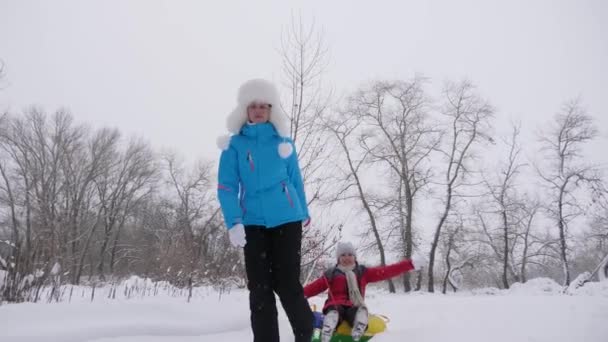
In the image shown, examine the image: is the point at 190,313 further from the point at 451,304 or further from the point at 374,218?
the point at 374,218

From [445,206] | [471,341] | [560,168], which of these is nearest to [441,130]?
[445,206]

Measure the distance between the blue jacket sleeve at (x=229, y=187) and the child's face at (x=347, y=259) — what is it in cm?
169

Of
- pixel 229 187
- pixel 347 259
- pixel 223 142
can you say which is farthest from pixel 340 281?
pixel 223 142

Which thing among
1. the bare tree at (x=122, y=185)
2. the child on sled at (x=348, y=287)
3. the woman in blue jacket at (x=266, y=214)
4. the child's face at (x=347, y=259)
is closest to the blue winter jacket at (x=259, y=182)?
the woman in blue jacket at (x=266, y=214)

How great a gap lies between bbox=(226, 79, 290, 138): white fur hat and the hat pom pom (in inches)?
4.1

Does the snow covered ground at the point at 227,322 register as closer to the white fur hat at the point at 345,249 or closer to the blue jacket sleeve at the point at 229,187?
the white fur hat at the point at 345,249

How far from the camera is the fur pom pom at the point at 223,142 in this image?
7.58ft

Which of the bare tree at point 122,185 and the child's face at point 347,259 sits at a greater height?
the bare tree at point 122,185

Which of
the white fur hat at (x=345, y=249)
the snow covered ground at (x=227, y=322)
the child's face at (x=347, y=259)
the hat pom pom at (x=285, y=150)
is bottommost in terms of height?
the snow covered ground at (x=227, y=322)

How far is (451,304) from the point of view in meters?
3.79

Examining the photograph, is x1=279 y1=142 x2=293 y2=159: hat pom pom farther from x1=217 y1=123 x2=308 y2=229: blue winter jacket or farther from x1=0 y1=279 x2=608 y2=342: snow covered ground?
x1=0 y1=279 x2=608 y2=342: snow covered ground

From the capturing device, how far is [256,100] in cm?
247

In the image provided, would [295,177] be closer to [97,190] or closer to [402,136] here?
[402,136]

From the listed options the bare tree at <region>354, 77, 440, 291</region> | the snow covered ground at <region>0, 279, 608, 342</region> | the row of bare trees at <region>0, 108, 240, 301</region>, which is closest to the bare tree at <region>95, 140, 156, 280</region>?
the row of bare trees at <region>0, 108, 240, 301</region>
